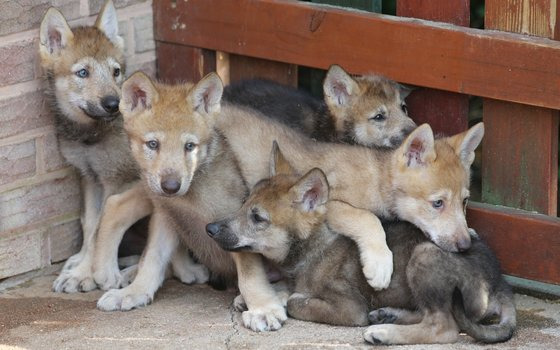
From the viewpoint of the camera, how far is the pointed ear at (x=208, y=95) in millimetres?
6184

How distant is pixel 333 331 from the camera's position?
588 centimetres

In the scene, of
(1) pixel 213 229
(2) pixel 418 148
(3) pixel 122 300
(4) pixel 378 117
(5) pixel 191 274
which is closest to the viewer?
(1) pixel 213 229

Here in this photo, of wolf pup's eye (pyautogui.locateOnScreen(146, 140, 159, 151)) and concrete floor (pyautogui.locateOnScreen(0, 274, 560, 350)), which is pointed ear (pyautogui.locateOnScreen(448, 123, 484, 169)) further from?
wolf pup's eye (pyautogui.locateOnScreen(146, 140, 159, 151))

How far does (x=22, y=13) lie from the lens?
6621 millimetres

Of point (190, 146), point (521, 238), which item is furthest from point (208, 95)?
point (521, 238)

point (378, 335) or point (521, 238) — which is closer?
point (378, 335)

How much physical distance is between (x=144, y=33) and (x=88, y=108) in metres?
0.89

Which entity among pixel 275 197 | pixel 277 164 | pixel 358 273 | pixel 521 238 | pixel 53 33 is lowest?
pixel 358 273

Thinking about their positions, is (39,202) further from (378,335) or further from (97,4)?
(378,335)

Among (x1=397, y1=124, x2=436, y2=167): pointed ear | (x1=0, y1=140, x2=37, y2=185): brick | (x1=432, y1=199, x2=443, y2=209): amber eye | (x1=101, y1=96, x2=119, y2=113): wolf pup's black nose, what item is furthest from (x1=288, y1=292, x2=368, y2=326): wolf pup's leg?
(x1=0, y1=140, x2=37, y2=185): brick

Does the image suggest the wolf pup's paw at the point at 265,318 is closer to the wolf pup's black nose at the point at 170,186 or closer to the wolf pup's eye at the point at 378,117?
the wolf pup's black nose at the point at 170,186

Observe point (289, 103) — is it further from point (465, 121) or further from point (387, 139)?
point (465, 121)

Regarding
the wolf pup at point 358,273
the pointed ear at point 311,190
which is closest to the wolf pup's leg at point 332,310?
the wolf pup at point 358,273

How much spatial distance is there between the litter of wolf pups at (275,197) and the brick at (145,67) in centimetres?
32
